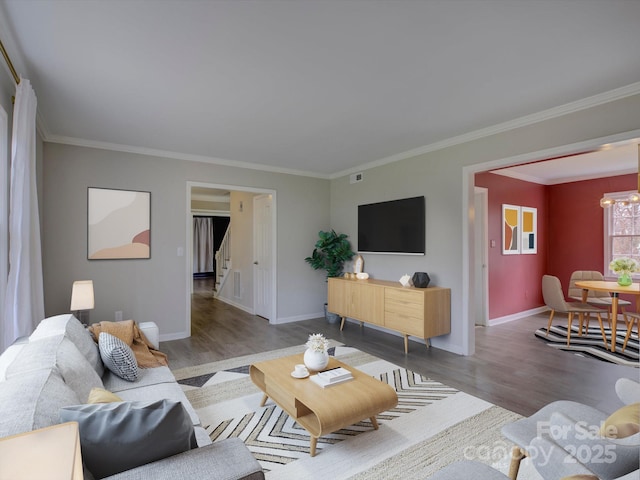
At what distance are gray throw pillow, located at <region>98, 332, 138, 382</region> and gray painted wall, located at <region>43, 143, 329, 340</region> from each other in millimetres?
2220

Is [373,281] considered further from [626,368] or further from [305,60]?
[305,60]

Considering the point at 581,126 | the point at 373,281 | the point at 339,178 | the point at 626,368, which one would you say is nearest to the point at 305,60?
the point at 581,126

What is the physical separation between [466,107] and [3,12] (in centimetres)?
334

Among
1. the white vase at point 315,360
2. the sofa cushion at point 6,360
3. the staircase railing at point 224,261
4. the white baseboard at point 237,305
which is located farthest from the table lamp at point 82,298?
the staircase railing at point 224,261

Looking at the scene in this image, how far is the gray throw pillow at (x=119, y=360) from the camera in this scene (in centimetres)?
229

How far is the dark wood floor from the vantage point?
9.60ft

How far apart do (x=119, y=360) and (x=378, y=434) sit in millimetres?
1847

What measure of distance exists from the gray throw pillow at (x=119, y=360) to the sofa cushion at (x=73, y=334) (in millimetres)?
57

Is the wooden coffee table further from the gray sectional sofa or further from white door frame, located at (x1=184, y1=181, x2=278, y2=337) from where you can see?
white door frame, located at (x1=184, y1=181, x2=278, y2=337)

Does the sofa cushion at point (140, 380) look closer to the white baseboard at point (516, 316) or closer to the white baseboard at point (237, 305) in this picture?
the white baseboard at point (237, 305)

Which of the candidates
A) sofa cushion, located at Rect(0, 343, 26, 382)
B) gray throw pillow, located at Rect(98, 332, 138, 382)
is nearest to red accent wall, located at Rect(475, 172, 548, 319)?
gray throw pillow, located at Rect(98, 332, 138, 382)

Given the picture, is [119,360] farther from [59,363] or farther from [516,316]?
[516,316]

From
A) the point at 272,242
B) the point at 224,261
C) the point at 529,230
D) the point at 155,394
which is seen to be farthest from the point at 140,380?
the point at 529,230

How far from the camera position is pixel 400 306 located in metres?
4.18
